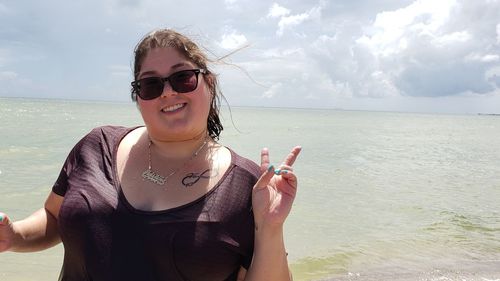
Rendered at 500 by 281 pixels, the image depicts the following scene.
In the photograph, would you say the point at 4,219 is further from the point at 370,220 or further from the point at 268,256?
the point at 370,220

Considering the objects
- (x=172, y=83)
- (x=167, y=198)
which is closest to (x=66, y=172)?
(x=167, y=198)

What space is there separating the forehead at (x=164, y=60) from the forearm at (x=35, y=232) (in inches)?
36.4

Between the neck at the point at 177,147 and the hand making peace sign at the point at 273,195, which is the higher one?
the neck at the point at 177,147

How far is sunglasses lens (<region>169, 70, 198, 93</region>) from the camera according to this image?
6.65 feet

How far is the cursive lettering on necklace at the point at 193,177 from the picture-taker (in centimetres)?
199

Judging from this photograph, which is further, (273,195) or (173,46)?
(173,46)

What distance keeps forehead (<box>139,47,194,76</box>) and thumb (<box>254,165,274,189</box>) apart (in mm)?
624

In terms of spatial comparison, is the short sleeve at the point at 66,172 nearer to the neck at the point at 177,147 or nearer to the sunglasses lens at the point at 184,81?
the neck at the point at 177,147

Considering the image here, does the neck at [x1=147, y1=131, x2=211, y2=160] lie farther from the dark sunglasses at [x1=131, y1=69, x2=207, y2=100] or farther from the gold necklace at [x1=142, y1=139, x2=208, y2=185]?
the dark sunglasses at [x1=131, y1=69, x2=207, y2=100]

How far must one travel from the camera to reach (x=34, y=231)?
223cm

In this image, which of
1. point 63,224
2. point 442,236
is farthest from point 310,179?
point 63,224

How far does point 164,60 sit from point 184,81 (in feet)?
0.47

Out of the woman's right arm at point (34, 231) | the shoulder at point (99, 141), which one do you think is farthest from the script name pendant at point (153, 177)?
the woman's right arm at point (34, 231)

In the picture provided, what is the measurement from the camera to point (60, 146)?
64.5 feet
